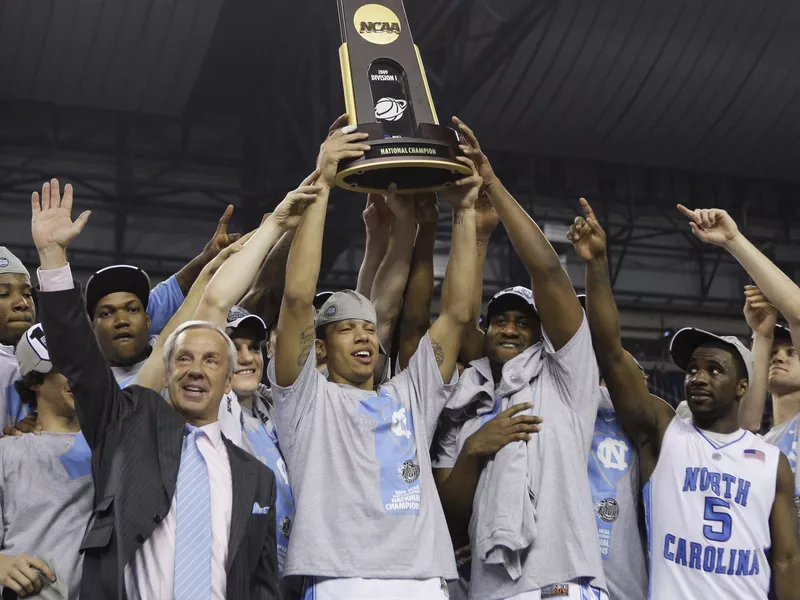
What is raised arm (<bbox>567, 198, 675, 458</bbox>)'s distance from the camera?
11.2 feet

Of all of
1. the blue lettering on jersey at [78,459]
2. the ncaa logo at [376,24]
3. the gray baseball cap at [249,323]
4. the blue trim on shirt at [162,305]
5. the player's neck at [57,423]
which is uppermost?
the ncaa logo at [376,24]

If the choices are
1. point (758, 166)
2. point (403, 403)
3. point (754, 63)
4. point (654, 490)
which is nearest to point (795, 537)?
point (654, 490)

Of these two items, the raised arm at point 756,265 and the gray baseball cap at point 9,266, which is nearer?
the raised arm at point 756,265

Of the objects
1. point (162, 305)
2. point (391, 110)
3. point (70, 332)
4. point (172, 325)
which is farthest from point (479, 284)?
point (70, 332)

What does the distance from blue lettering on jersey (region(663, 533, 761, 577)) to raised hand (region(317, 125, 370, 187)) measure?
150 cm

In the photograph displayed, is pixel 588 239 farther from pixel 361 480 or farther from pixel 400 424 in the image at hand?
pixel 361 480

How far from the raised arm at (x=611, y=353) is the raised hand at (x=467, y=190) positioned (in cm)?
32

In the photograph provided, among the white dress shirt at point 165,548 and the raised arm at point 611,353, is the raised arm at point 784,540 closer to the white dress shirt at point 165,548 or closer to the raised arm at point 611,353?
the raised arm at point 611,353

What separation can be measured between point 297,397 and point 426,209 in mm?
999

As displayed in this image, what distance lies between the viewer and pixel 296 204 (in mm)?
3246

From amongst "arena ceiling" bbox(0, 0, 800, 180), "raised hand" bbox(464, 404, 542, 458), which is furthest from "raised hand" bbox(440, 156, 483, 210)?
"arena ceiling" bbox(0, 0, 800, 180)

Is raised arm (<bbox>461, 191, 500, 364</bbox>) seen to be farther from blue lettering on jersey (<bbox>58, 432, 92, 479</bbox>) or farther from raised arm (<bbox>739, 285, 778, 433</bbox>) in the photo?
blue lettering on jersey (<bbox>58, 432, 92, 479</bbox>)

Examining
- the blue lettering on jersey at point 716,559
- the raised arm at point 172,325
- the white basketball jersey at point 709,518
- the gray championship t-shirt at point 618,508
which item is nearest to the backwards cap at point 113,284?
the raised arm at point 172,325

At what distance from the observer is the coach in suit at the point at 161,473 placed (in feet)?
8.14
